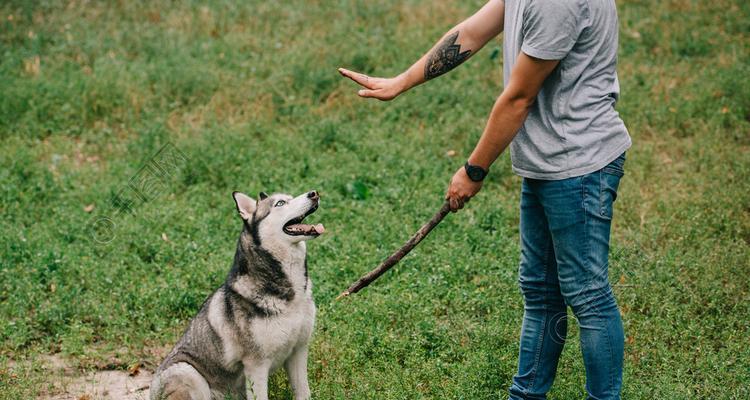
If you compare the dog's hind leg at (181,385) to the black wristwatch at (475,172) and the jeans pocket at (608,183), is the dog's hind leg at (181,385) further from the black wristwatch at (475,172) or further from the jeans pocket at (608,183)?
the jeans pocket at (608,183)

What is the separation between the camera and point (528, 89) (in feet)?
11.3

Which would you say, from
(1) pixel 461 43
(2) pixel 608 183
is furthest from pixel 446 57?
(2) pixel 608 183

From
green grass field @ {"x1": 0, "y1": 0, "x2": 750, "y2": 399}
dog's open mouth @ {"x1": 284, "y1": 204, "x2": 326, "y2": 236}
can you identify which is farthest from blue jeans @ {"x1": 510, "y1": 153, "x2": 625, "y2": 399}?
dog's open mouth @ {"x1": 284, "y1": 204, "x2": 326, "y2": 236}

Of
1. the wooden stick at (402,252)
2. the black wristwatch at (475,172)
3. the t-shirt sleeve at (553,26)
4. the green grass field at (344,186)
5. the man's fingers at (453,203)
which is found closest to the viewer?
the t-shirt sleeve at (553,26)

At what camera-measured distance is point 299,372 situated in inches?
180

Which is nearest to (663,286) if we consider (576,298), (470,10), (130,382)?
(576,298)

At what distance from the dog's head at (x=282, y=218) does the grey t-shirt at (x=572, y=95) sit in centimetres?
127

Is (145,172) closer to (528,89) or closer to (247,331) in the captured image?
(247,331)

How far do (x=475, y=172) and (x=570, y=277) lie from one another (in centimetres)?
68

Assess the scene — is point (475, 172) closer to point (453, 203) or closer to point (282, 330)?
point (453, 203)

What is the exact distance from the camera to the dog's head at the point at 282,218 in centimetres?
431

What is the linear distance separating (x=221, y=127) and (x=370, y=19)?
10.8 feet

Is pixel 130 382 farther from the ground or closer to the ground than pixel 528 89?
closer to the ground

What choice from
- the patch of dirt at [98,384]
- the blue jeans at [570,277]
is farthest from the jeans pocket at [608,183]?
the patch of dirt at [98,384]
